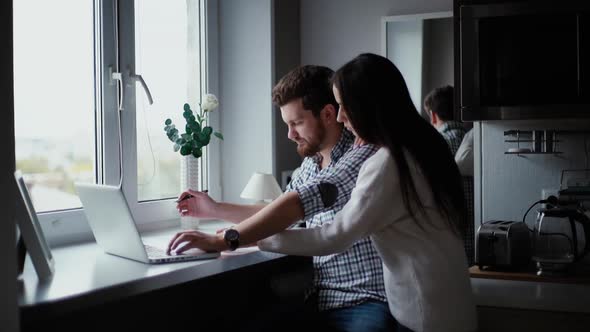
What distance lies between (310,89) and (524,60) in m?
0.69

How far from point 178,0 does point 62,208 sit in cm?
99

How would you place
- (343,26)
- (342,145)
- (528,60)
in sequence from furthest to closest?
(343,26), (528,60), (342,145)

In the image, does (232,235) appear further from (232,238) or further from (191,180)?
(191,180)

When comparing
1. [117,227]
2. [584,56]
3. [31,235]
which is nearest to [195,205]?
[117,227]

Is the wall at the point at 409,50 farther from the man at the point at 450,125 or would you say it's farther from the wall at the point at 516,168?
the wall at the point at 516,168

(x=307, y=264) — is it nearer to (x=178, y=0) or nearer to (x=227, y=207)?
(x=227, y=207)

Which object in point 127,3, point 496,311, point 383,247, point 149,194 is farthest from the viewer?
point 149,194

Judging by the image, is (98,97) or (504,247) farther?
(98,97)

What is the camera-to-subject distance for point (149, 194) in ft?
8.51

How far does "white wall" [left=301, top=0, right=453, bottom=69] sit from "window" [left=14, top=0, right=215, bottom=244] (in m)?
0.54

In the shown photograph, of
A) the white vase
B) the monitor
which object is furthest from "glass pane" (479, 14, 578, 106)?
the monitor

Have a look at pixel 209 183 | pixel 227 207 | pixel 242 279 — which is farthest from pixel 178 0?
pixel 242 279

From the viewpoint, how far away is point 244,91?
2.95 metres

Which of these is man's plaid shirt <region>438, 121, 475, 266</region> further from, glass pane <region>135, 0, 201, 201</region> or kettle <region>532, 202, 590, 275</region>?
glass pane <region>135, 0, 201, 201</region>
